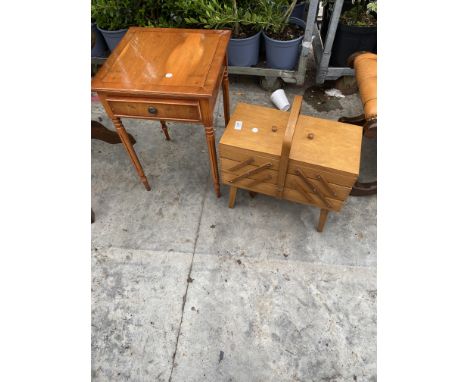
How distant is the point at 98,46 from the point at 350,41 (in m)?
2.35

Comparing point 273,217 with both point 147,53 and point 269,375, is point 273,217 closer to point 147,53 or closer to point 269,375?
point 269,375

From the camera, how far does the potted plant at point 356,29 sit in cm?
240

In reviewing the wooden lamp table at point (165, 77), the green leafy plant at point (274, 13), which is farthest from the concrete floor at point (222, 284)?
the green leafy plant at point (274, 13)

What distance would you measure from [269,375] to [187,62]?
5.28ft

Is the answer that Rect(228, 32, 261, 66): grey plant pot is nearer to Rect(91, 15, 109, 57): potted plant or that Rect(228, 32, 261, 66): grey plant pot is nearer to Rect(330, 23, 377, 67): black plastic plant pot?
Rect(330, 23, 377, 67): black plastic plant pot

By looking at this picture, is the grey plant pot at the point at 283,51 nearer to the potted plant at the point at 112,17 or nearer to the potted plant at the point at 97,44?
the potted plant at the point at 112,17

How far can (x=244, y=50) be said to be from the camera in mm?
2529

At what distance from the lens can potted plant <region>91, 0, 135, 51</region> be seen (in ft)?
8.02

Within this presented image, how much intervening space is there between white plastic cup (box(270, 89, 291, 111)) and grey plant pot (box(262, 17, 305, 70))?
0.23 m

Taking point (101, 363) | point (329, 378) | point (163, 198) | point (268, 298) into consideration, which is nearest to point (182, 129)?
point (163, 198)

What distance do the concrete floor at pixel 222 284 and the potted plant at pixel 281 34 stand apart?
1122 millimetres

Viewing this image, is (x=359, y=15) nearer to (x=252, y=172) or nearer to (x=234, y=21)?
(x=234, y=21)

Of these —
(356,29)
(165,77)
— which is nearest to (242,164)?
(165,77)

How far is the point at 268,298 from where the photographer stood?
5.40 feet
